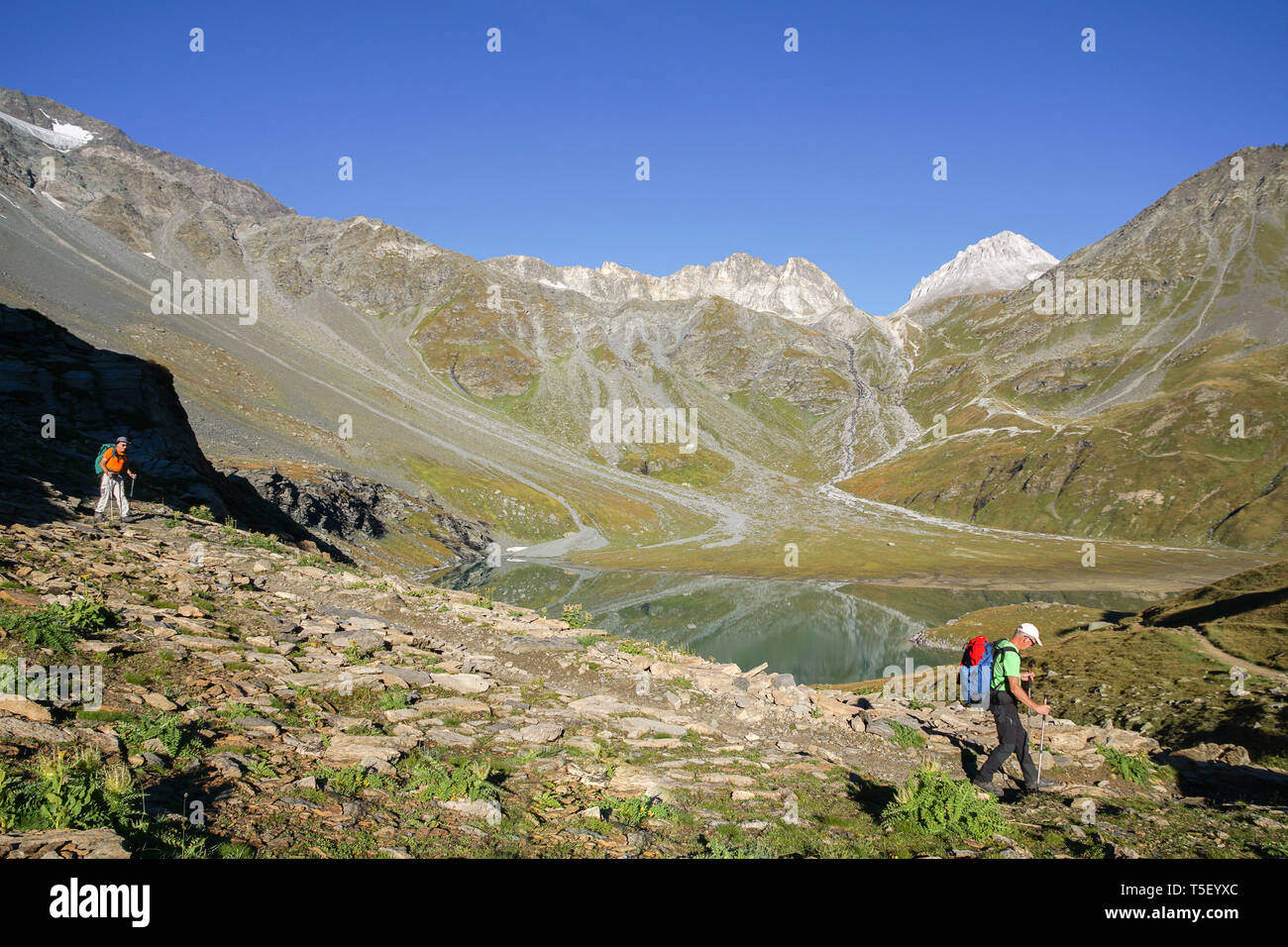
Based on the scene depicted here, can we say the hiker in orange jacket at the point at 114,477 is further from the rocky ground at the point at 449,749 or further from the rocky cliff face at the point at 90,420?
the rocky cliff face at the point at 90,420

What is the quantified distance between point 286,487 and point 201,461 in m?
53.8

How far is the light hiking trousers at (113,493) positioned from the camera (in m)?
22.4

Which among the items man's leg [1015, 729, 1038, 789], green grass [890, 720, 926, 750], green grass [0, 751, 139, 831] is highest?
green grass [0, 751, 139, 831]

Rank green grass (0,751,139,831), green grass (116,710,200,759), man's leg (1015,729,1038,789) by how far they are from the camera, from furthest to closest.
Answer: man's leg (1015,729,1038,789), green grass (116,710,200,759), green grass (0,751,139,831)

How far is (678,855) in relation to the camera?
27.8 feet

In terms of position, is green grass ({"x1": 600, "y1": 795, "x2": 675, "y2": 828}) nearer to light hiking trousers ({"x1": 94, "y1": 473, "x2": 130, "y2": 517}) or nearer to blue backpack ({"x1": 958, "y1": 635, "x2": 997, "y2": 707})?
blue backpack ({"x1": 958, "y1": 635, "x2": 997, "y2": 707})

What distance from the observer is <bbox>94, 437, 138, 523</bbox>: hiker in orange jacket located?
72.9ft

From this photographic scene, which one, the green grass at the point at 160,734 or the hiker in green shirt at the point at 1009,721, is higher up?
the green grass at the point at 160,734

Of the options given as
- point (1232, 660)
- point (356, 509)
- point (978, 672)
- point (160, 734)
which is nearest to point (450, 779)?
point (160, 734)

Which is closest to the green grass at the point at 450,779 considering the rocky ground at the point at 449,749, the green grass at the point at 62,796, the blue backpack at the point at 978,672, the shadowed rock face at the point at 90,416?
the rocky ground at the point at 449,749

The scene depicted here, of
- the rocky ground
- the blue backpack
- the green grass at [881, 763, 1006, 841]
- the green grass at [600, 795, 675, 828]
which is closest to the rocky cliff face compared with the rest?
the rocky ground

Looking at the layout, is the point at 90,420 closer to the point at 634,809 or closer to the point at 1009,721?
the point at 634,809

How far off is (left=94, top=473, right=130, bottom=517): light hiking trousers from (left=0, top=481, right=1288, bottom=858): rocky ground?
108 cm
